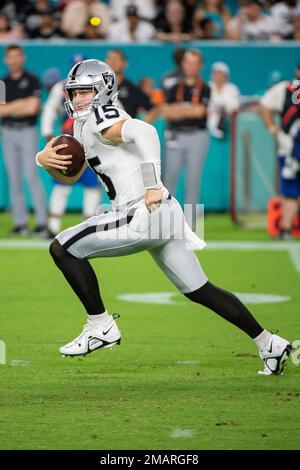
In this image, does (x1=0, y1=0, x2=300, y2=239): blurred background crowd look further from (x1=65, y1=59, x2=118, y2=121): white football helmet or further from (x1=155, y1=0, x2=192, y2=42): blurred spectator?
(x1=65, y1=59, x2=118, y2=121): white football helmet

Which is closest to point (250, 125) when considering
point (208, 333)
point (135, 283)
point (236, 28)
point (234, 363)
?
point (236, 28)

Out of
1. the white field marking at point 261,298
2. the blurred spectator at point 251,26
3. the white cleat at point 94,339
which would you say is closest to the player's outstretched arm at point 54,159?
the white cleat at point 94,339

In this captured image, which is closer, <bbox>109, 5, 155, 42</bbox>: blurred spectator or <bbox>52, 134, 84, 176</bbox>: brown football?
<bbox>52, 134, 84, 176</bbox>: brown football

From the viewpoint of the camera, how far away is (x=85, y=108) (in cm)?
588

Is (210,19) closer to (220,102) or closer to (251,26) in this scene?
(251,26)

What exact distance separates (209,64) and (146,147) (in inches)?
399

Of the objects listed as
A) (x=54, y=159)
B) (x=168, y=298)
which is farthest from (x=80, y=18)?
(x=54, y=159)

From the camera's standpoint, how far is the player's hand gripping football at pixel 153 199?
561cm

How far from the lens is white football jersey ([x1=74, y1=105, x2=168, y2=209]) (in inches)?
228

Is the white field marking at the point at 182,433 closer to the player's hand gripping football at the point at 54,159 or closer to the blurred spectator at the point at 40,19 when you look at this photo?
the player's hand gripping football at the point at 54,159

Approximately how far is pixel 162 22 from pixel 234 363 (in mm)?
10090

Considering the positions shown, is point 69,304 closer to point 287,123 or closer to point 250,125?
point 287,123

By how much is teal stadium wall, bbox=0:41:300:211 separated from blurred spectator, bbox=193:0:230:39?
14.0 inches

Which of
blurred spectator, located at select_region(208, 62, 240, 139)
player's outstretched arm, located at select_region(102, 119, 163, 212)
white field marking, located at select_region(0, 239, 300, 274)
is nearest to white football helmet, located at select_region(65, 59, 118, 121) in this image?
player's outstretched arm, located at select_region(102, 119, 163, 212)
